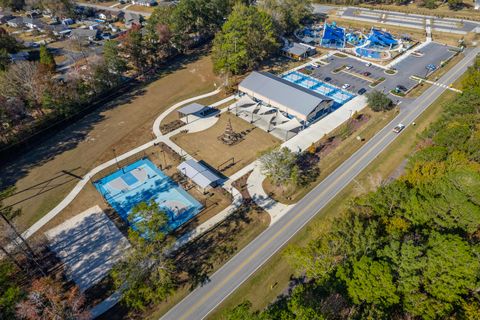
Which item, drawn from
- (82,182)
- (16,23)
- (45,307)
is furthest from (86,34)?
(45,307)

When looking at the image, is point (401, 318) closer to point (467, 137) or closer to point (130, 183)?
point (467, 137)

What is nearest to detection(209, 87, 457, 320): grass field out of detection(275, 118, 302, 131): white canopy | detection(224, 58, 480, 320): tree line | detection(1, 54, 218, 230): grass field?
detection(224, 58, 480, 320): tree line

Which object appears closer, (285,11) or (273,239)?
(273,239)

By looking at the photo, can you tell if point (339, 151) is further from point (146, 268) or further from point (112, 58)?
point (112, 58)

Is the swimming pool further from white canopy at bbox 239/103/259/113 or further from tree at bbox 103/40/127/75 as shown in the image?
tree at bbox 103/40/127/75

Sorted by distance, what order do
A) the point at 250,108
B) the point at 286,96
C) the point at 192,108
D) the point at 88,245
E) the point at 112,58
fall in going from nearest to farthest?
1. the point at 88,245
2. the point at 192,108
3. the point at 286,96
4. the point at 250,108
5. the point at 112,58

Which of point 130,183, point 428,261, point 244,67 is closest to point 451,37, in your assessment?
point 244,67

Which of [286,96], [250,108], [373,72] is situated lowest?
[250,108]
